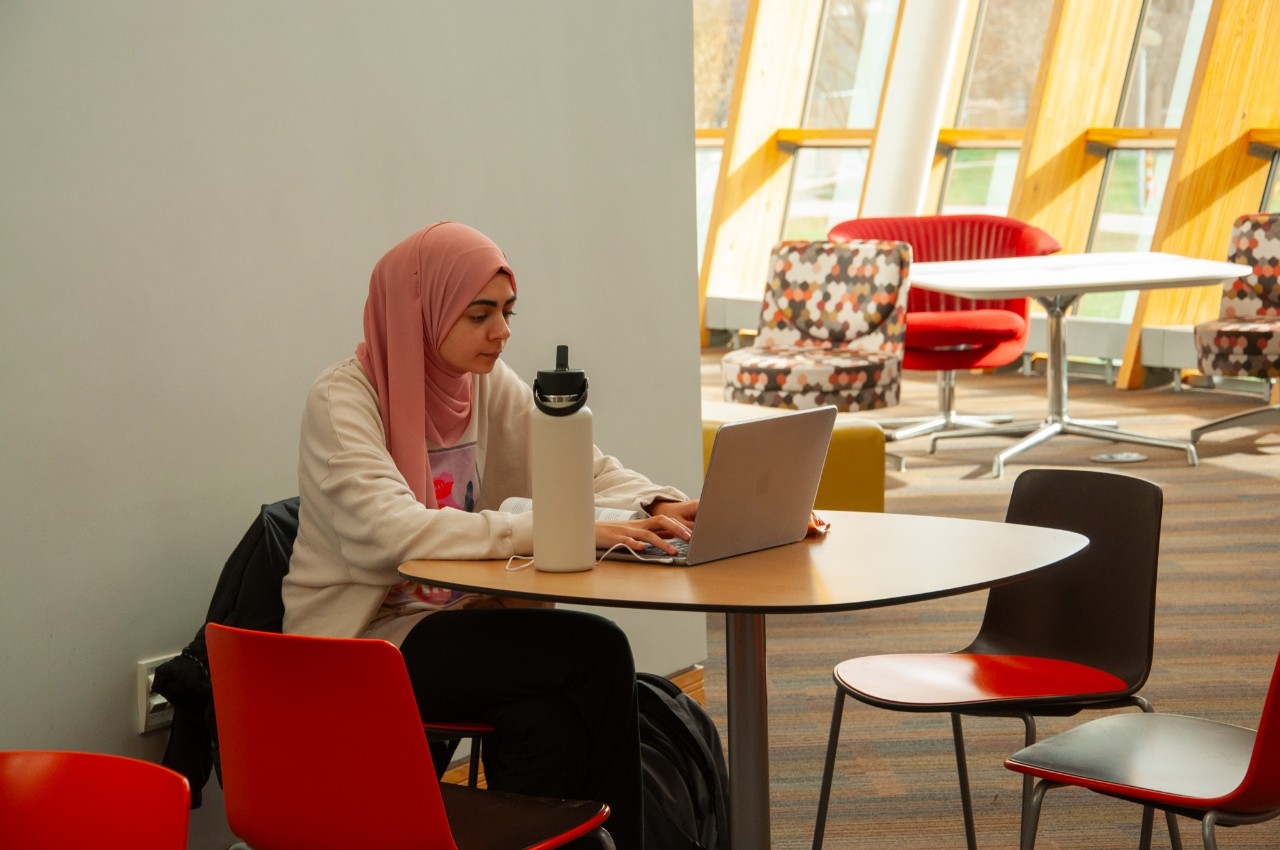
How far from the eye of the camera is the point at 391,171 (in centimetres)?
277

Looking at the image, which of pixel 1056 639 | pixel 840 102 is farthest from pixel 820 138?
pixel 1056 639

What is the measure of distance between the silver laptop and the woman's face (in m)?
0.48

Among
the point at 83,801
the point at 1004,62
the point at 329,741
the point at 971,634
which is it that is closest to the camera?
the point at 83,801

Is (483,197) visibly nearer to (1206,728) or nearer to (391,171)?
(391,171)

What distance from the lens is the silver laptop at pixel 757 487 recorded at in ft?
5.78

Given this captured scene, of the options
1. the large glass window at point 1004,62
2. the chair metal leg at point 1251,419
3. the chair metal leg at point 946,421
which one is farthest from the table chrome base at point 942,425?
the large glass window at point 1004,62

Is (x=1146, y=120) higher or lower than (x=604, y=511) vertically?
higher

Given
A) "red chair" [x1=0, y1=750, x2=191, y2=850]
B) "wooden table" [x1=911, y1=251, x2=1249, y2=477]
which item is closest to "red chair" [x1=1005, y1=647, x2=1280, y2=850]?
"red chair" [x1=0, y1=750, x2=191, y2=850]

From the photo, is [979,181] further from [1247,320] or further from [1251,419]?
[1251,419]

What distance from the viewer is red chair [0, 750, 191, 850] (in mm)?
1240

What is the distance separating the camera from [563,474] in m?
1.83

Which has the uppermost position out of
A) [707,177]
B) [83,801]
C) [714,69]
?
[714,69]

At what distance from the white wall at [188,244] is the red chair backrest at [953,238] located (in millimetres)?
4585

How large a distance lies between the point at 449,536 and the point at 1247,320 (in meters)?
5.78
